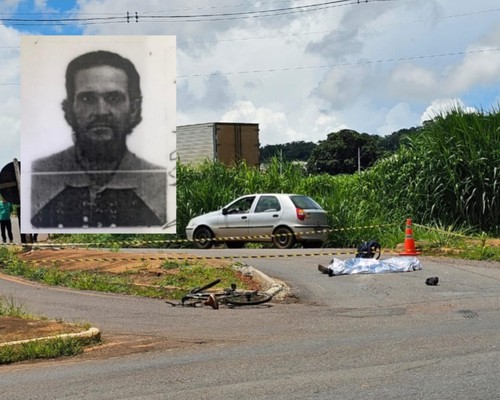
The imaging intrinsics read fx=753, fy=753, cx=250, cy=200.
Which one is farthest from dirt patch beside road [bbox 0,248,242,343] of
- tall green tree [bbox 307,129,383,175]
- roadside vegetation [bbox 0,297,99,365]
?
tall green tree [bbox 307,129,383,175]

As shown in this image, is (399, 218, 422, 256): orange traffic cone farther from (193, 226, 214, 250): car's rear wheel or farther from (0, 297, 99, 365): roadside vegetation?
(0, 297, 99, 365): roadside vegetation

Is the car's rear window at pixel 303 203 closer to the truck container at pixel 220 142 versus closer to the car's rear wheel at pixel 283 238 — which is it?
the car's rear wheel at pixel 283 238

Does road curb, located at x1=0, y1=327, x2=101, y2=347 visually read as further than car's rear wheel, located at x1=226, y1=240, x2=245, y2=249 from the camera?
No

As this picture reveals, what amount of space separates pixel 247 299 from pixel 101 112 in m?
3.88

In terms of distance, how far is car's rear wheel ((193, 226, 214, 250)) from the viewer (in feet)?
72.9

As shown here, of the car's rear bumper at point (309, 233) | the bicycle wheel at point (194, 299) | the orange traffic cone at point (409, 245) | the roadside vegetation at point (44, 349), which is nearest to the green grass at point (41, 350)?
the roadside vegetation at point (44, 349)

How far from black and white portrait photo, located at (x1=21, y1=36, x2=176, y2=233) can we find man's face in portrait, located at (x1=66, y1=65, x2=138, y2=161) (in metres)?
0.01

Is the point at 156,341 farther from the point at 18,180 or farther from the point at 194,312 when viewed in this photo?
the point at 18,180

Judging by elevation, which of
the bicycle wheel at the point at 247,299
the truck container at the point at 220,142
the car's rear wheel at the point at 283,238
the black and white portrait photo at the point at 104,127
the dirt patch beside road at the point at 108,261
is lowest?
the bicycle wheel at the point at 247,299

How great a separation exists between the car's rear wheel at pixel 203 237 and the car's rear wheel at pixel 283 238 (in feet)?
7.08

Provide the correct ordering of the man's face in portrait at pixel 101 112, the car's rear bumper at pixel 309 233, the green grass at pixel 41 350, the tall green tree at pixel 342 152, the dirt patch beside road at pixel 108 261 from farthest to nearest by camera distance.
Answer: the tall green tree at pixel 342 152 < the car's rear bumper at pixel 309 233 < the dirt patch beside road at pixel 108 261 < the man's face in portrait at pixel 101 112 < the green grass at pixel 41 350

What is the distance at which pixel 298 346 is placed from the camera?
27.6 ft

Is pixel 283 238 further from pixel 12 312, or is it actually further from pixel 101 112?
pixel 101 112

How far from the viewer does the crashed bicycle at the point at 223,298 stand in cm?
1152
